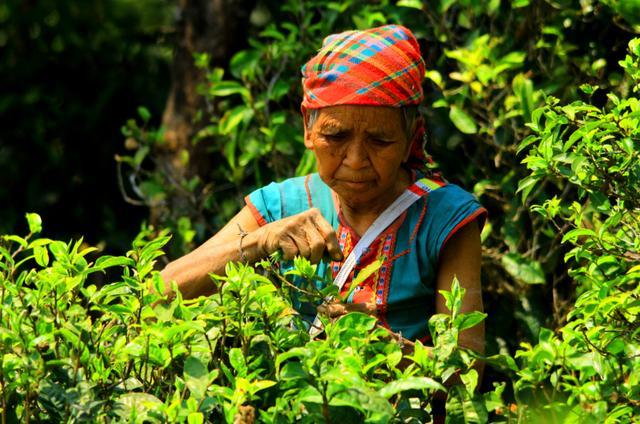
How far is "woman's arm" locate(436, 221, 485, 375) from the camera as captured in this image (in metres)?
3.38

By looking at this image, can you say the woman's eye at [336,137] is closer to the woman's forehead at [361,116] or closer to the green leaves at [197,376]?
the woman's forehead at [361,116]

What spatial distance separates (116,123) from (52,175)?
567mm

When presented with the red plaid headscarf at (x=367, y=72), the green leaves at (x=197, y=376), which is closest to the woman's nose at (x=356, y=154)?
the red plaid headscarf at (x=367, y=72)

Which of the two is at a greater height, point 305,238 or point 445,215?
point 305,238

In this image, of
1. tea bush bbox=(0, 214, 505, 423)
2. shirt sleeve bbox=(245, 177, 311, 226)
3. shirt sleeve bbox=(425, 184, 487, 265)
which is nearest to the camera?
tea bush bbox=(0, 214, 505, 423)

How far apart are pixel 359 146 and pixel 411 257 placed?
41cm

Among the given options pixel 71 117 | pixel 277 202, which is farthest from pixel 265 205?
pixel 71 117

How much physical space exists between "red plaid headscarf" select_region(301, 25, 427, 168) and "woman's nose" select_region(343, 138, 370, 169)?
0.12 metres

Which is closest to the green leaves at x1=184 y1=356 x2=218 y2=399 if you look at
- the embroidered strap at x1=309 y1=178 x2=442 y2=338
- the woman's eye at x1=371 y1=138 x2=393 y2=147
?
the embroidered strap at x1=309 y1=178 x2=442 y2=338

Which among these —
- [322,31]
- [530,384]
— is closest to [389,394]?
[530,384]

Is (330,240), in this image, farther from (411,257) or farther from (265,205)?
(265,205)

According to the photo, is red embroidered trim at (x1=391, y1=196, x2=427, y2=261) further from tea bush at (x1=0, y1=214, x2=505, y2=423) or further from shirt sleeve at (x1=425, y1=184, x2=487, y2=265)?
tea bush at (x1=0, y1=214, x2=505, y2=423)

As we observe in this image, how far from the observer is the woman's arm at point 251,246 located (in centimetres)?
312

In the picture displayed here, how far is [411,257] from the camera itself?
Answer: 11.4ft
